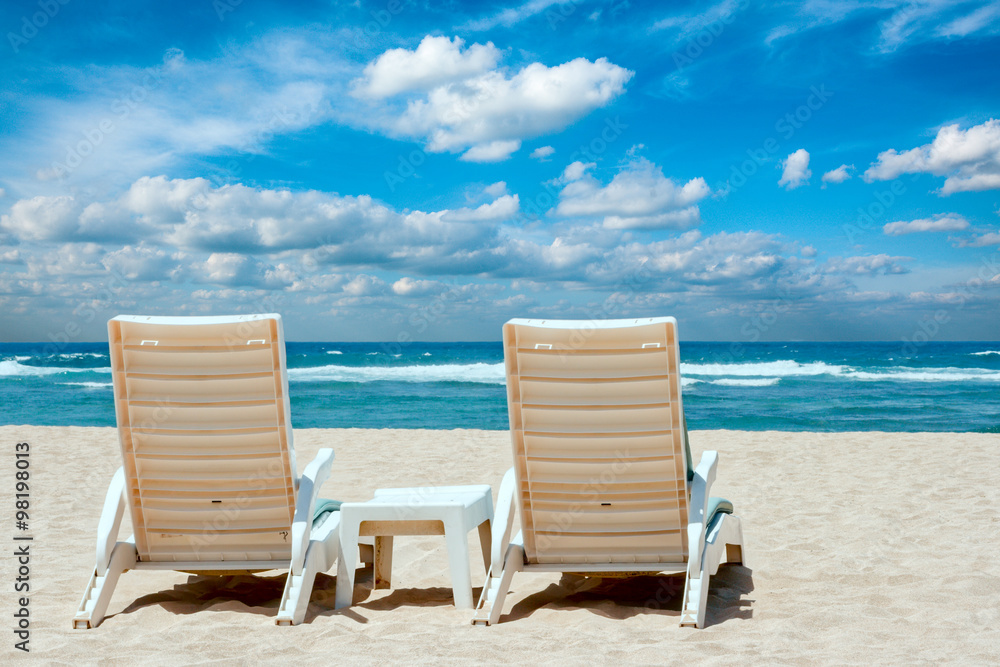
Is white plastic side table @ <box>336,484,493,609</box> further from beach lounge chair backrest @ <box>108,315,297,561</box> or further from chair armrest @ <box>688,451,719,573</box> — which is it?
chair armrest @ <box>688,451,719,573</box>

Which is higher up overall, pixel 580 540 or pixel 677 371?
pixel 677 371

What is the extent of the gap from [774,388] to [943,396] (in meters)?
4.48

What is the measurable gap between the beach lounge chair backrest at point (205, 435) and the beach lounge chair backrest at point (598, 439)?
989 mm

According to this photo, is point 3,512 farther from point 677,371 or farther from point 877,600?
point 877,600

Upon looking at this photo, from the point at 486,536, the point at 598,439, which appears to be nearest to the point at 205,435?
the point at 486,536

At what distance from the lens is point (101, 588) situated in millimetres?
3111

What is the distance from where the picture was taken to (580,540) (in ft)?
10.4

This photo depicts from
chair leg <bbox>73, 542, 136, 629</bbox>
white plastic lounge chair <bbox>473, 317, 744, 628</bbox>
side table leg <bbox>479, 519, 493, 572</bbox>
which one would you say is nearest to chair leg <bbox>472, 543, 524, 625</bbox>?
white plastic lounge chair <bbox>473, 317, 744, 628</bbox>

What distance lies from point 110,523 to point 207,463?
492 millimetres

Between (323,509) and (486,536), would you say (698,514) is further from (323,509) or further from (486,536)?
(323,509)

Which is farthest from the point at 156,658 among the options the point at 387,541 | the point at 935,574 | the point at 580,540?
the point at 935,574

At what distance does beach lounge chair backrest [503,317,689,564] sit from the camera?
2.91 metres

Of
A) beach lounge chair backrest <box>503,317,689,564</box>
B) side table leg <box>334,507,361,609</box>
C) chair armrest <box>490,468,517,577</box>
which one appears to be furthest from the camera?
side table leg <box>334,507,361,609</box>

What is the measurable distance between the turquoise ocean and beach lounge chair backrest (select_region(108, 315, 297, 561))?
37.5 feet
